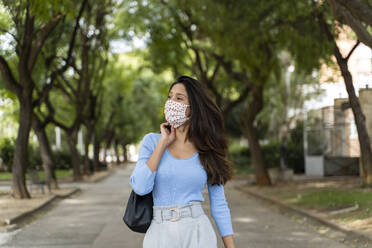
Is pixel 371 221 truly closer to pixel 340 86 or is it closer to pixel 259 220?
pixel 259 220

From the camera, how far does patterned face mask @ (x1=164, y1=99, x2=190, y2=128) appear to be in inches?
129

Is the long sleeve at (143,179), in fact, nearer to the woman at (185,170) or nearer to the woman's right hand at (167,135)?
the woman at (185,170)

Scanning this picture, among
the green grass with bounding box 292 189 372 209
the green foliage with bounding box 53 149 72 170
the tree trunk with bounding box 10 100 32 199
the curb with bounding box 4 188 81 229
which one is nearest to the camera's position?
the curb with bounding box 4 188 81 229

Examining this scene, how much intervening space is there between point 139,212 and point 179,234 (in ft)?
0.85

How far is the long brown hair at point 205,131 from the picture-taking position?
11.0 feet

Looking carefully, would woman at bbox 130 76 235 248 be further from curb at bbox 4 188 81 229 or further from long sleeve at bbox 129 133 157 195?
curb at bbox 4 188 81 229

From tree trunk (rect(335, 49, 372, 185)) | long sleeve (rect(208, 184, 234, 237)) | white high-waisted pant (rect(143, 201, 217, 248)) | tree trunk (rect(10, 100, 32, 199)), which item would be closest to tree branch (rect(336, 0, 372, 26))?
tree trunk (rect(335, 49, 372, 185))

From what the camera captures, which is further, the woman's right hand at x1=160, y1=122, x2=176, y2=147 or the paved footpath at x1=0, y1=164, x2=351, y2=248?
the paved footpath at x1=0, y1=164, x2=351, y2=248

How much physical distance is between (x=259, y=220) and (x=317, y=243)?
3383 millimetres

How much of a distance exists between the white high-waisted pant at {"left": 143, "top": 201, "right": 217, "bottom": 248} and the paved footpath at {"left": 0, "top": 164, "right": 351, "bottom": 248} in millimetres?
6237

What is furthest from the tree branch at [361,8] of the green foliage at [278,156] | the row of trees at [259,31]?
the green foliage at [278,156]

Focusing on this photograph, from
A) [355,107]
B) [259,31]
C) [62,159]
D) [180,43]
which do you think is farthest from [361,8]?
[62,159]

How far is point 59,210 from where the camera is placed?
1572cm

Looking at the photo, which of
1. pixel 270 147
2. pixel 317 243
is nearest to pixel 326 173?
pixel 270 147
